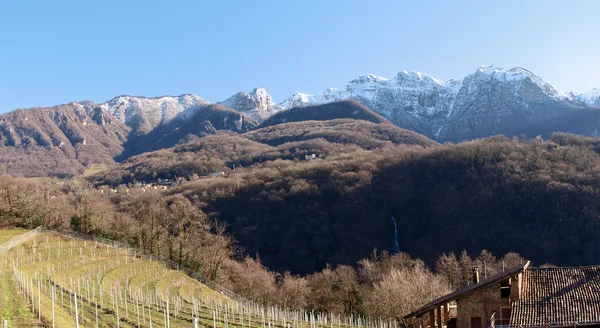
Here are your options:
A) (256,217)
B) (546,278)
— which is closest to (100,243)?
(546,278)

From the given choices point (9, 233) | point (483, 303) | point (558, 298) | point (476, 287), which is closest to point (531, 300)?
point (558, 298)

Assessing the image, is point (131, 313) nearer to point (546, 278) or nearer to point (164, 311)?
point (164, 311)

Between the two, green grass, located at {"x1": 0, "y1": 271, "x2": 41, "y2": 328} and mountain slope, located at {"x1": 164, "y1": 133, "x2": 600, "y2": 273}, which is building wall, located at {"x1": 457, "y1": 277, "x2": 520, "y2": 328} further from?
mountain slope, located at {"x1": 164, "y1": 133, "x2": 600, "y2": 273}

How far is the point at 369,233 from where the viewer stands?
470ft

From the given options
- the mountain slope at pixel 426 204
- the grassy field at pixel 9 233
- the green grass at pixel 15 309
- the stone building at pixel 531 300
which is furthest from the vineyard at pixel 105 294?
the mountain slope at pixel 426 204

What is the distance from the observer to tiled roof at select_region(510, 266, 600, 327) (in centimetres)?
2625

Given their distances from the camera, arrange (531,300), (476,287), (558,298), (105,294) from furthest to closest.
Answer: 1. (105,294)
2. (476,287)
3. (531,300)
4. (558,298)

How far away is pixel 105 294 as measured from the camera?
35.6 meters

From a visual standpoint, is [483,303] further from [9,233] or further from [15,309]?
[9,233]

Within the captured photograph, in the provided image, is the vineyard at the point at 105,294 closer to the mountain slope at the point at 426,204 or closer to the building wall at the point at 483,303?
the building wall at the point at 483,303

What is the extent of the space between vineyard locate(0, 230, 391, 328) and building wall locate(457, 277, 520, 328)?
10.1 meters

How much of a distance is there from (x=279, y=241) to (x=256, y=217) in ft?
51.6

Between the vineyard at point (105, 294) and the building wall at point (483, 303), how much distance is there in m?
10.1

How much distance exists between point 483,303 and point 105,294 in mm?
26685
